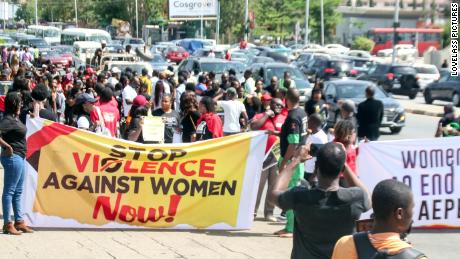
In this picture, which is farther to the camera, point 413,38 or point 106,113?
point 413,38

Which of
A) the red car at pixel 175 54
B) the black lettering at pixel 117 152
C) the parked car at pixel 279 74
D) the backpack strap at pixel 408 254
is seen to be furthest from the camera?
the red car at pixel 175 54

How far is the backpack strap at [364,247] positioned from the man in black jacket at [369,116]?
38.6 ft

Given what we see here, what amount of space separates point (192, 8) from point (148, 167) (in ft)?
206

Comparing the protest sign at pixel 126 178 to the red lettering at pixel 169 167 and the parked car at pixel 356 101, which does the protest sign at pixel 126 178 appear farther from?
the parked car at pixel 356 101

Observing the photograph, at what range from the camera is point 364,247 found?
448 cm

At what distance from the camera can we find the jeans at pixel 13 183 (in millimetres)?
10656

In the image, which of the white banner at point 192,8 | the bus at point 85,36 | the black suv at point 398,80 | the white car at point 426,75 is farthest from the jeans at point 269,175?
the white banner at point 192,8

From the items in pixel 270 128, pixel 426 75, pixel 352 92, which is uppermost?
pixel 270 128

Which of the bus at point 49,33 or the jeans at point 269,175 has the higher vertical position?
the jeans at point 269,175

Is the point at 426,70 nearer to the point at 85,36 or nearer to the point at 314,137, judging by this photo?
the point at 85,36

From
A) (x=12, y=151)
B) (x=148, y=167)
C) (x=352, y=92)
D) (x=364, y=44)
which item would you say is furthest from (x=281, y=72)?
(x=364, y=44)

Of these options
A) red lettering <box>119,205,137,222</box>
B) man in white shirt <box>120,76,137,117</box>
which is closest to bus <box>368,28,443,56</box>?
man in white shirt <box>120,76,137,117</box>

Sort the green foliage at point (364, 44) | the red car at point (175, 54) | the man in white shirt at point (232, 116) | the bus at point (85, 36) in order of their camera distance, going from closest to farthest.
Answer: the man in white shirt at point (232, 116), the red car at point (175, 54), the bus at point (85, 36), the green foliage at point (364, 44)

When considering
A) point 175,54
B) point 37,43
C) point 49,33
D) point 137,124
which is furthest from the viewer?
point 49,33
